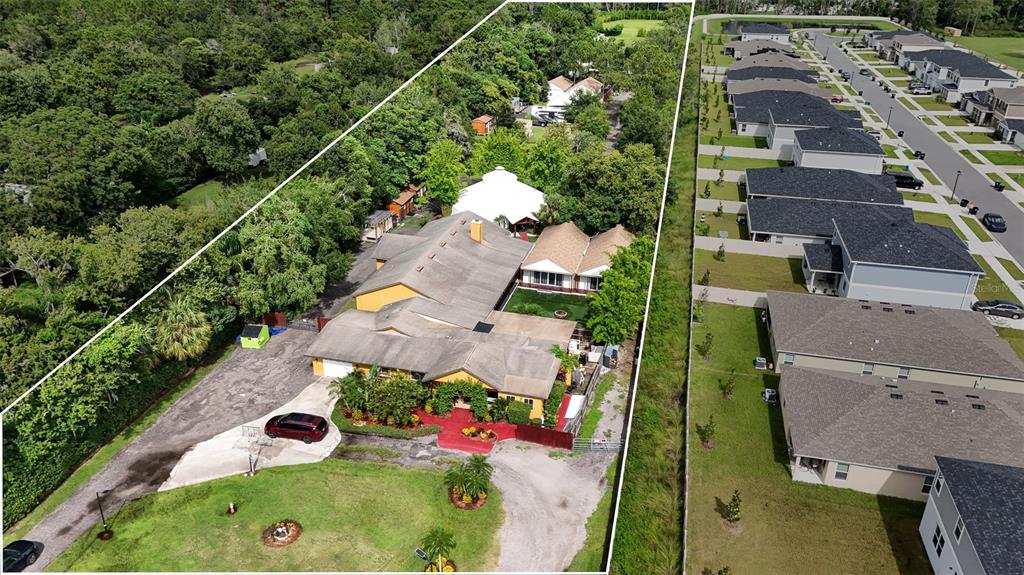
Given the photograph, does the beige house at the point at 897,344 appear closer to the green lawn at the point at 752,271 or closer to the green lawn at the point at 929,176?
the green lawn at the point at 752,271

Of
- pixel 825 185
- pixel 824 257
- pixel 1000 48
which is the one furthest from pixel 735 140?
pixel 1000 48

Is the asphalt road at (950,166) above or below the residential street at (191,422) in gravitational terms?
below

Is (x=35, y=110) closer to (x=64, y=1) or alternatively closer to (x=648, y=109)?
(x=64, y=1)

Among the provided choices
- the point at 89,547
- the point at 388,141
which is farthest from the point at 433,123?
the point at 89,547

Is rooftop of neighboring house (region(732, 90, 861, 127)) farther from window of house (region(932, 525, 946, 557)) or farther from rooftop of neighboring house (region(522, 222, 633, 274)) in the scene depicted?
window of house (region(932, 525, 946, 557))

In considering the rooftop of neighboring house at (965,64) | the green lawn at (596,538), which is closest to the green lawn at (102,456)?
the green lawn at (596,538)

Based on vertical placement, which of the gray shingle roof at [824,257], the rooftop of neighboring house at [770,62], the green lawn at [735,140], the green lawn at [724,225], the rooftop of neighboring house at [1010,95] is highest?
the rooftop of neighboring house at [770,62]
